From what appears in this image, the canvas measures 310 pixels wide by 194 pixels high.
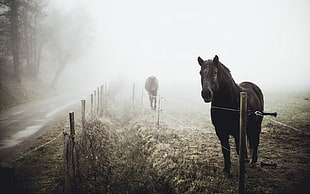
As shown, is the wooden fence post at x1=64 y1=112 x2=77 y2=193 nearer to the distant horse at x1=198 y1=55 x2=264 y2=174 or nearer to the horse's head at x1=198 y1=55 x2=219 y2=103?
the horse's head at x1=198 y1=55 x2=219 y2=103

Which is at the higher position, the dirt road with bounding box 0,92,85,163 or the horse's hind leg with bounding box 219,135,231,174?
the horse's hind leg with bounding box 219,135,231,174

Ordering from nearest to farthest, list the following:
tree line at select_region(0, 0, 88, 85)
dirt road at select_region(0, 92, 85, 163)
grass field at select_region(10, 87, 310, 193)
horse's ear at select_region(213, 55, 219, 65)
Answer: horse's ear at select_region(213, 55, 219, 65) < grass field at select_region(10, 87, 310, 193) < dirt road at select_region(0, 92, 85, 163) < tree line at select_region(0, 0, 88, 85)

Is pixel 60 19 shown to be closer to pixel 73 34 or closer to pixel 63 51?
pixel 73 34

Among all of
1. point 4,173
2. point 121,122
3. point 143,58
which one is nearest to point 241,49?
point 143,58

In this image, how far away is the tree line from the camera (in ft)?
62.6

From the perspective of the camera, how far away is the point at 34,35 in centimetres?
2456

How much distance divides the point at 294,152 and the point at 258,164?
1.66 metres

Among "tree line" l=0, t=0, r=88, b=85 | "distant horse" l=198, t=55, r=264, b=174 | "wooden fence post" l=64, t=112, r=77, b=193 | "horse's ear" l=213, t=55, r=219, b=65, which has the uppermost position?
"tree line" l=0, t=0, r=88, b=85

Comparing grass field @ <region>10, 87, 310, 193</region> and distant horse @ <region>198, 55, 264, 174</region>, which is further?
grass field @ <region>10, 87, 310, 193</region>

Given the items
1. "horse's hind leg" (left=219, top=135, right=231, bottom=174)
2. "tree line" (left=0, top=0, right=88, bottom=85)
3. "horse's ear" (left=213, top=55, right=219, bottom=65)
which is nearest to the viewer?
"horse's ear" (left=213, top=55, right=219, bottom=65)

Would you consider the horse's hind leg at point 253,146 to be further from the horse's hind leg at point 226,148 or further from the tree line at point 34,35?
the tree line at point 34,35

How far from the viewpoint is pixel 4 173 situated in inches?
88.5

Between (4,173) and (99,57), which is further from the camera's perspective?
(99,57)

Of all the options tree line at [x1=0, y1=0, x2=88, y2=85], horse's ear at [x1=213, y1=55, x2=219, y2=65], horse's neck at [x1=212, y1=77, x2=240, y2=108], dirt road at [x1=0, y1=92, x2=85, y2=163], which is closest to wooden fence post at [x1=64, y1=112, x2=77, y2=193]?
dirt road at [x1=0, y1=92, x2=85, y2=163]
